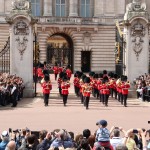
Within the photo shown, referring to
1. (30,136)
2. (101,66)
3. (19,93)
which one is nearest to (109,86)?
(19,93)

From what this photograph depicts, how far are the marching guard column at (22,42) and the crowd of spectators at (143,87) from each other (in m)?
4.16

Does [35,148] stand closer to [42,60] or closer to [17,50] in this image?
[17,50]

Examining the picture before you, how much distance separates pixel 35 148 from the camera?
26.8 feet

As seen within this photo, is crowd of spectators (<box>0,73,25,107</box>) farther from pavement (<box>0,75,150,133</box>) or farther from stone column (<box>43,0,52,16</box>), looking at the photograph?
stone column (<box>43,0,52,16</box>)

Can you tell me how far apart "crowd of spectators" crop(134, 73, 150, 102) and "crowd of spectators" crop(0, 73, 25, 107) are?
14.9ft

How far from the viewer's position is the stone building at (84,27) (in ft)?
128

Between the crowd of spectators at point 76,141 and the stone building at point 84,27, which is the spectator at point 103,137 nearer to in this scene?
the crowd of spectators at point 76,141

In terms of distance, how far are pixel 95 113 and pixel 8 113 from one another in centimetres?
270

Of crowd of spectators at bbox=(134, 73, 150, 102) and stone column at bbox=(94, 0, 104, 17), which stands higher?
stone column at bbox=(94, 0, 104, 17)

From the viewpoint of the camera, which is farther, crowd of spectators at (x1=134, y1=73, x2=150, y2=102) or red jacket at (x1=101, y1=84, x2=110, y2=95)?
crowd of spectators at (x1=134, y1=73, x2=150, y2=102)

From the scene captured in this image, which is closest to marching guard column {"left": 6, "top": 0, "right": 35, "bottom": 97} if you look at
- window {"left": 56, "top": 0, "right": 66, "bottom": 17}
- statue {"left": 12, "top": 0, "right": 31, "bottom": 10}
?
statue {"left": 12, "top": 0, "right": 31, "bottom": 10}

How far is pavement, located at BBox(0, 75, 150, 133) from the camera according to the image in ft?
45.1

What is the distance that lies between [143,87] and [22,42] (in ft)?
16.5

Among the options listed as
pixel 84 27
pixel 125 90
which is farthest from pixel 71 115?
pixel 84 27
